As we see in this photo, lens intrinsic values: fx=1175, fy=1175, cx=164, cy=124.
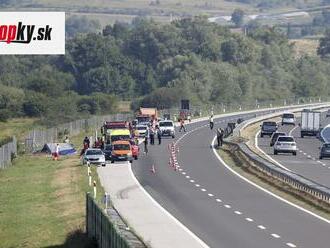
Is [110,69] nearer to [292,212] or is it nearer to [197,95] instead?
[197,95]

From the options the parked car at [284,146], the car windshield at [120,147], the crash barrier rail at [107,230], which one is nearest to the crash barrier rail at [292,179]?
the parked car at [284,146]

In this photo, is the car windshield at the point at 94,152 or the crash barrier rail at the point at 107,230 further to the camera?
the car windshield at the point at 94,152

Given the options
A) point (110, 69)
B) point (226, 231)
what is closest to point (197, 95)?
point (110, 69)

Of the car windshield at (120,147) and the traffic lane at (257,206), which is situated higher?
the car windshield at (120,147)

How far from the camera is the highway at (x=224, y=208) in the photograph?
36125mm

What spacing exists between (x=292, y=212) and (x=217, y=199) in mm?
6066

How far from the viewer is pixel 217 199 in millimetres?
49375

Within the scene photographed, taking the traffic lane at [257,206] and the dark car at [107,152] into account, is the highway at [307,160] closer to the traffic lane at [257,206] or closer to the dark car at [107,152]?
the traffic lane at [257,206]

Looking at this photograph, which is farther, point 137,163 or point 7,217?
point 137,163

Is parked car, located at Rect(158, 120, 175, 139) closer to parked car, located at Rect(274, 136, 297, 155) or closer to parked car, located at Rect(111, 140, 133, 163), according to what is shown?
parked car, located at Rect(274, 136, 297, 155)

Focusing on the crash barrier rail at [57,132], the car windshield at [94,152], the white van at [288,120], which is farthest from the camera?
the white van at [288,120]

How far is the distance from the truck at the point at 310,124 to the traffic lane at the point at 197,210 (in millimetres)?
38125

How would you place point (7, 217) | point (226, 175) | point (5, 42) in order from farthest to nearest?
point (5, 42), point (226, 175), point (7, 217)

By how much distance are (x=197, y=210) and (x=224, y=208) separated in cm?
129
